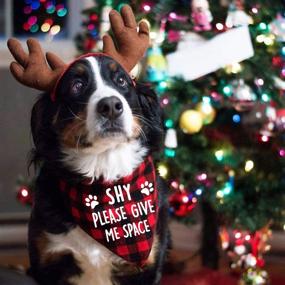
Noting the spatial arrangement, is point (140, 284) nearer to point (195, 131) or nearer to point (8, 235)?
point (195, 131)

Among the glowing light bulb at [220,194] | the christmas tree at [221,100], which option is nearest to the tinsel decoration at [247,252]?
the christmas tree at [221,100]

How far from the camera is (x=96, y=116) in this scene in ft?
5.30

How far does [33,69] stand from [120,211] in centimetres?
48

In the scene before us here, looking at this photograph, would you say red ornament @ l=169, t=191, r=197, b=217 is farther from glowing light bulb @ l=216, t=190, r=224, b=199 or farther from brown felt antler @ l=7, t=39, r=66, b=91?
brown felt antler @ l=7, t=39, r=66, b=91

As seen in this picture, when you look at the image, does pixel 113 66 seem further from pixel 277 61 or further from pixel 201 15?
pixel 277 61

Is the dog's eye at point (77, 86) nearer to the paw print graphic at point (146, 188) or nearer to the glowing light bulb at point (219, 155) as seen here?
the paw print graphic at point (146, 188)

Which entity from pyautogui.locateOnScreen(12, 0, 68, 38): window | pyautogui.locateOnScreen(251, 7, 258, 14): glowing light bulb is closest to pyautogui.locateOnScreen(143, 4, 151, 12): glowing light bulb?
pyautogui.locateOnScreen(251, 7, 258, 14): glowing light bulb

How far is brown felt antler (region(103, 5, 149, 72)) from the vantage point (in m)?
1.76

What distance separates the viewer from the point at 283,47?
2.36 metres

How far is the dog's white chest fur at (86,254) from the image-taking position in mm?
1758

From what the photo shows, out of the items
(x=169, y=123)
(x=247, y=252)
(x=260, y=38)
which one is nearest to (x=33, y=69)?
(x=169, y=123)

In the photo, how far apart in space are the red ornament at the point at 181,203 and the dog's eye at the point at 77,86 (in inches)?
35.6

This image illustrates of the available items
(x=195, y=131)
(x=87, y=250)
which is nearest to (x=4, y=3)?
(x=195, y=131)

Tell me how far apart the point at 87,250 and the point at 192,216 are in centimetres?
92
